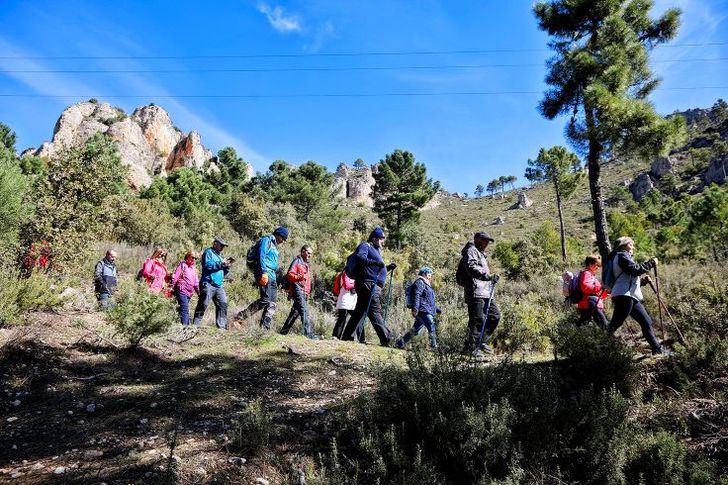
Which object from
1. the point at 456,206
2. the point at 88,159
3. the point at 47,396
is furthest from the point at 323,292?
the point at 456,206

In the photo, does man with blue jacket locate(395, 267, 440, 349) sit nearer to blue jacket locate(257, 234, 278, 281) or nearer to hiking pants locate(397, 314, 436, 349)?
hiking pants locate(397, 314, 436, 349)

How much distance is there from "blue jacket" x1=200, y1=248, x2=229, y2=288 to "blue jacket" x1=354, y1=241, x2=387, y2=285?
2.42 m

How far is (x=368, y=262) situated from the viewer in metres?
6.68

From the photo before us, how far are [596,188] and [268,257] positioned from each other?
636cm

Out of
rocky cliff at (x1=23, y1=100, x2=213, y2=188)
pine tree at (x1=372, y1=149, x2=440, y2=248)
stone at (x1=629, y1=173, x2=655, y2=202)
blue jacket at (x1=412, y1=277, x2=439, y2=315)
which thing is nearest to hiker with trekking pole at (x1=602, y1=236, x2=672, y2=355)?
blue jacket at (x1=412, y1=277, x2=439, y2=315)

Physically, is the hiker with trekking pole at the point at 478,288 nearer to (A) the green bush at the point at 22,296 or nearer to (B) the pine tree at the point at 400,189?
(A) the green bush at the point at 22,296

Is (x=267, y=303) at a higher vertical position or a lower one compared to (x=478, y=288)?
lower

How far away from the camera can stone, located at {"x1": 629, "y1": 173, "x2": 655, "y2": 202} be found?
2940 inches

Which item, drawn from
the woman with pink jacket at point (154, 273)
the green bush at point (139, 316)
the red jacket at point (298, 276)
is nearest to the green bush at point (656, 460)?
the green bush at point (139, 316)

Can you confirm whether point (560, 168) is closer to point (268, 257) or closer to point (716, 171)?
point (268, 257)

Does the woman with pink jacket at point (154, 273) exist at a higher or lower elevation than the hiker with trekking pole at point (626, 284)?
higher

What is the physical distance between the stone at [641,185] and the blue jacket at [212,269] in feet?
268

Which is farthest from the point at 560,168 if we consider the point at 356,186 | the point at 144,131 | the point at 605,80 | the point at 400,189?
the point at 356,186

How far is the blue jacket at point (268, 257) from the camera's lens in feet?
23.2
